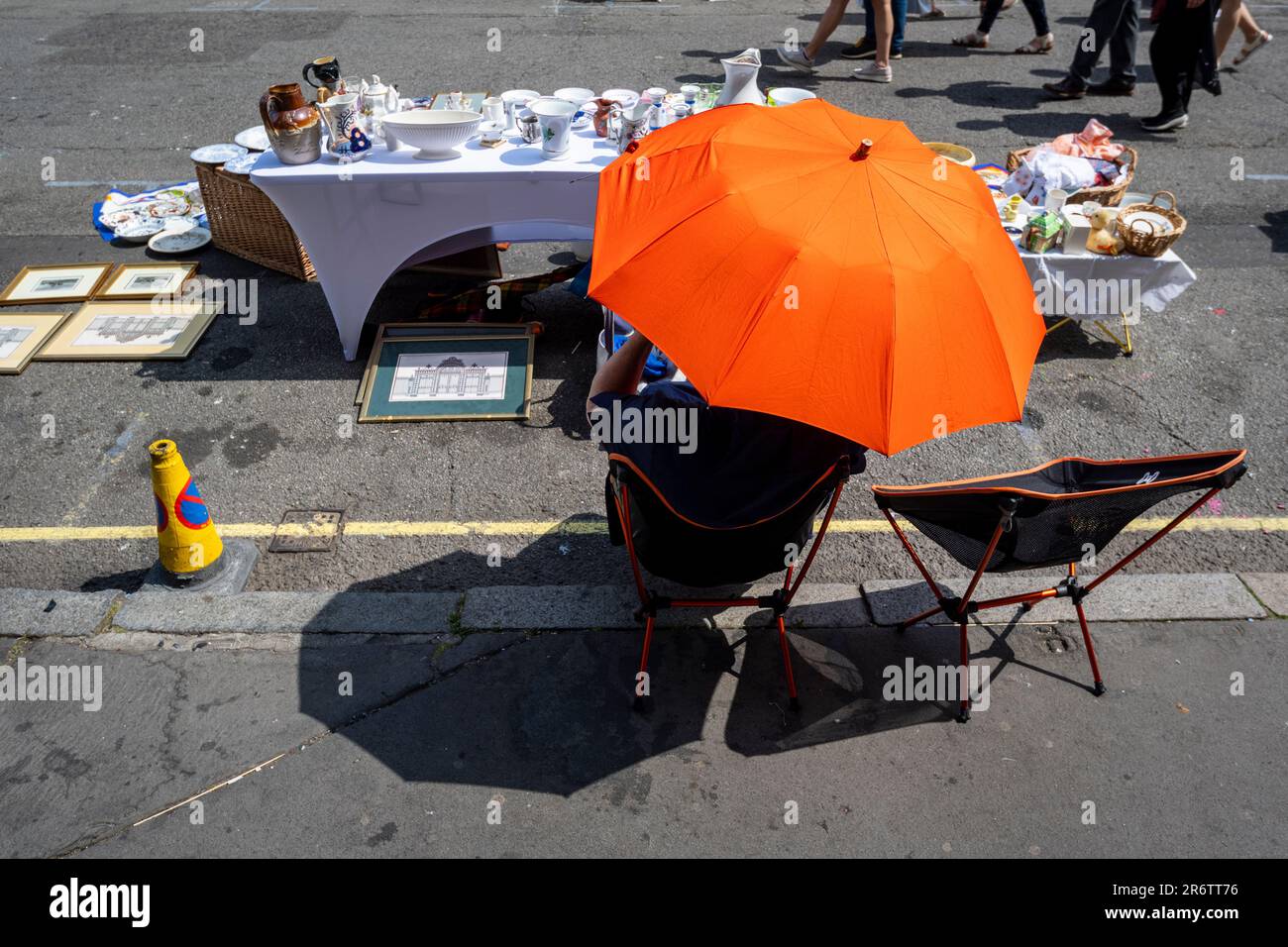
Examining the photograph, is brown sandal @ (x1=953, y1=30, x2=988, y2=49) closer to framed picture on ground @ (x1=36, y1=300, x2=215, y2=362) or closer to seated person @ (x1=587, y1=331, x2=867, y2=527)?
framed picture on ground @ (x1=36, y1=300, x2=215, y2=362)

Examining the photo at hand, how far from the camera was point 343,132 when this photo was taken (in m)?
5.13

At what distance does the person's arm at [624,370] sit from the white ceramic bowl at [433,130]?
7.48ft

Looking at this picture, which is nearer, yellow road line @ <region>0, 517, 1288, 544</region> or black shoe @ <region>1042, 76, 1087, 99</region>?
yellow road line @ <region>0, 517, 1288, 544</region>

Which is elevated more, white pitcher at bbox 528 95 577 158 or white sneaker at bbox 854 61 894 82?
white sneaker at bbox 854 61 894 82

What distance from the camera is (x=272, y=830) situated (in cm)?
313

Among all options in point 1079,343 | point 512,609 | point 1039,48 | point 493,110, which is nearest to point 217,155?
point 493,110

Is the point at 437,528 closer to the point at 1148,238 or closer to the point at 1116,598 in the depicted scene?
the point at 1116,598

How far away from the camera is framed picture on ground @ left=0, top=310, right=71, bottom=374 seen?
546 centimetres

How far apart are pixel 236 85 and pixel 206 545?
302 inches

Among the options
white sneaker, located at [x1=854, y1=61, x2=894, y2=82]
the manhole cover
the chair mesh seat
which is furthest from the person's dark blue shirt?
white sneaker, located at [x1=854, y1=61, x2=894, y2=82]

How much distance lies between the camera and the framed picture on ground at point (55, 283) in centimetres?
602

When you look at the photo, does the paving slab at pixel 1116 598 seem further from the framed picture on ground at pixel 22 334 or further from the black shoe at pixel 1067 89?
the black shoe at pixel 1067 89
